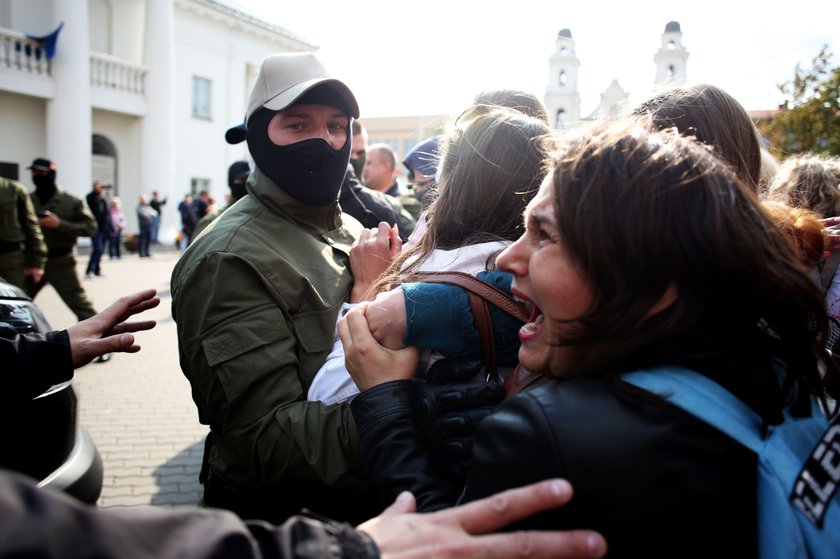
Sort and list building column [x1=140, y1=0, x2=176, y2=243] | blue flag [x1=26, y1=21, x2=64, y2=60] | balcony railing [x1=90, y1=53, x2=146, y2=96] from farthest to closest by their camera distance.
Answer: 1. building column [x1=140, y1=0, x2=176, y2=243]
2. balcony railing [x1=90, y1=53, x2=146, y2=96]
3. blue flag [x1=26, y1=21, x2=64, y2=60]

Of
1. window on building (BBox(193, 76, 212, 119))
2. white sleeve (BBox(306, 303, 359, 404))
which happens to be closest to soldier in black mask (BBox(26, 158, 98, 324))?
white sleeve (BBox(306, 303, 359, 404))

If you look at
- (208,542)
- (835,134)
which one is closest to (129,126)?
(835,134)

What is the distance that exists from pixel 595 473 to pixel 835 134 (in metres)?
11.2

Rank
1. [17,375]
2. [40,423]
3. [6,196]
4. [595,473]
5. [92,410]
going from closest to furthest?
[595,473]
[17,375]
[40,423]
[92,410]
[6,196]

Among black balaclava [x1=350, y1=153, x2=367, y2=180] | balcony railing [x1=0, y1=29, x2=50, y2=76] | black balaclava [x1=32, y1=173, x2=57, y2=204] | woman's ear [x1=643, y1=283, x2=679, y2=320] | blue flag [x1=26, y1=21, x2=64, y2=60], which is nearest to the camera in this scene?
woman's ear [x1=643, y1=283, x2=679, y2=320]

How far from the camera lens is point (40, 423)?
2.58 metres

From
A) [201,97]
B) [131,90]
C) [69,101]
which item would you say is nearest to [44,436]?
[69,101]

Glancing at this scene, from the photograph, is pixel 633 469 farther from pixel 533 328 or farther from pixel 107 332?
pixel 107 332

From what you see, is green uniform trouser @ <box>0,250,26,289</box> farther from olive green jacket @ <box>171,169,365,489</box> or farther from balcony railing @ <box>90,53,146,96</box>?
balcony railing @ <box>90,53,146,96</box>

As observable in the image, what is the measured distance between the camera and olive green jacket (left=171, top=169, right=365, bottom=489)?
5.88ft

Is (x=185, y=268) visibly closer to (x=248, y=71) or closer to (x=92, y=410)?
(x=92, y=410)

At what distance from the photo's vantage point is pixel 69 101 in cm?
1981

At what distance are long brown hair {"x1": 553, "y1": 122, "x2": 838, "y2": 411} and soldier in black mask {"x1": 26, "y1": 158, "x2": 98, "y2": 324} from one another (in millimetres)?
6787

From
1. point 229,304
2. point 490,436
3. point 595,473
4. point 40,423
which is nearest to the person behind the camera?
point 595,473
